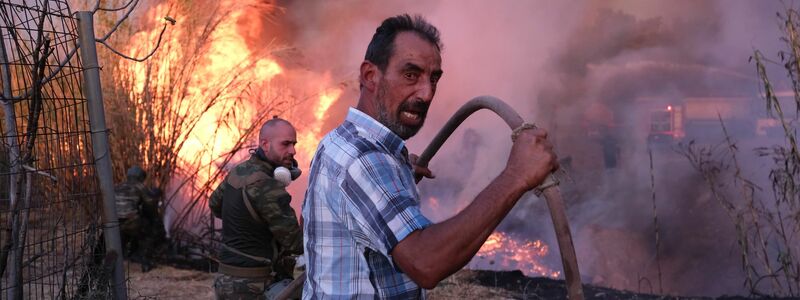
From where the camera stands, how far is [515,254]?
9.98 m

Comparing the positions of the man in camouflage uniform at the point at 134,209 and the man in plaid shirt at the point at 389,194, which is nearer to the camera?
the man in plaid shirt at the point at 389,194

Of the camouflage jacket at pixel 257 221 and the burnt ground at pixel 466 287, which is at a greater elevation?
the camouflage jacket at pixel 257 221

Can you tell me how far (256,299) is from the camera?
3818 millimetres

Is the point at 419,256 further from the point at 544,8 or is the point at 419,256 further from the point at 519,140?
the point at 544,8

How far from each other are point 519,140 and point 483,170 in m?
10.0

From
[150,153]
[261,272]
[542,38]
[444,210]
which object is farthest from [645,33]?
[261,272]

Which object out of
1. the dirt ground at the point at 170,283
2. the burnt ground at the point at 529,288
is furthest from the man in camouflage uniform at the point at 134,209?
the burnt ground at the point at 529,288

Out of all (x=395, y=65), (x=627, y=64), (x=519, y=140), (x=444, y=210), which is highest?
(x=627, y=64)

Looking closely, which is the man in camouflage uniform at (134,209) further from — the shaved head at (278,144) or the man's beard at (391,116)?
the man's beard at (391,116)

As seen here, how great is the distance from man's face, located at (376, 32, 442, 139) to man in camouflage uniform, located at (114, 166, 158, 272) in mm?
6184

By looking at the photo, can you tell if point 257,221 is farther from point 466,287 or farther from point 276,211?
point 466,287

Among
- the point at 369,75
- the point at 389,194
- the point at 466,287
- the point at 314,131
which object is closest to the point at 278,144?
the point at 369,75

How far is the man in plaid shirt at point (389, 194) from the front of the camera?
136cm

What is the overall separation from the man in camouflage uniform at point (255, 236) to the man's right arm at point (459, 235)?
2508 mm
